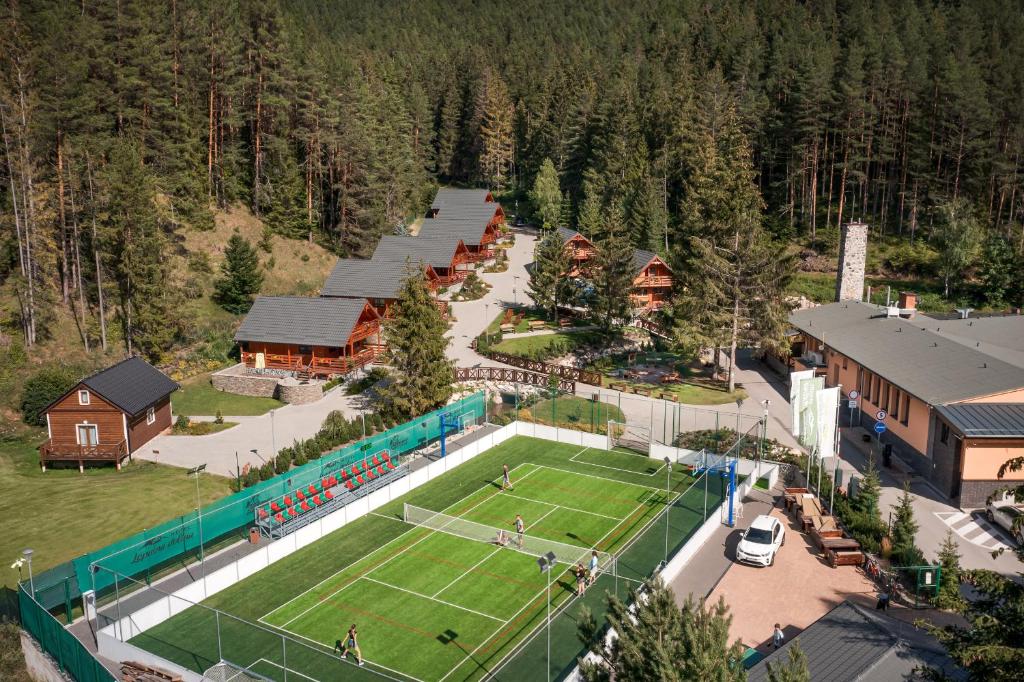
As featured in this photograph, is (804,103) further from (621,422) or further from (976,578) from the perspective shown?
(976,578)

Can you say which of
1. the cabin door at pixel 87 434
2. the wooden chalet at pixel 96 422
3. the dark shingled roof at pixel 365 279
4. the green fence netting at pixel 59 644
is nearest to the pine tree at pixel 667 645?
the green fence netting at pixel 59 644

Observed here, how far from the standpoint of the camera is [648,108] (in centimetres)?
9194

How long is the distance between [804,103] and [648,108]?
19.7 meters

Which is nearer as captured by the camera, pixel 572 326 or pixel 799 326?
pixel 799 326

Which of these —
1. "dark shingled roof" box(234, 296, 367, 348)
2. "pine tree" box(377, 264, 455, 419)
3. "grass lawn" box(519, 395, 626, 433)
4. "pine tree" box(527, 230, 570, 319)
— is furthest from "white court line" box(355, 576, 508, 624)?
"pine tree" box(527, 230, 570, 319)

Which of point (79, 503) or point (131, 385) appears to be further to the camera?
point (131, 385)

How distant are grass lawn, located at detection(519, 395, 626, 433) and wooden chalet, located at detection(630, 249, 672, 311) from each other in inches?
909

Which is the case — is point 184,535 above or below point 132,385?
below

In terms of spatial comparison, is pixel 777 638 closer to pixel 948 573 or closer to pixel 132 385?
pixel 948 573

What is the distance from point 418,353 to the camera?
43.7m

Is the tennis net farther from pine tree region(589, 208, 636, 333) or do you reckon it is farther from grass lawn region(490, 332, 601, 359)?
pine tree region(589, 208, 636, 333)

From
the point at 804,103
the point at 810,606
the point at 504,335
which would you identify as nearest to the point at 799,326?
the point at 504,335

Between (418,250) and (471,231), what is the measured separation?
10660 mm

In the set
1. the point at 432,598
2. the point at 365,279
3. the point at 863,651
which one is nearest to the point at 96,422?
the point at 432,598
